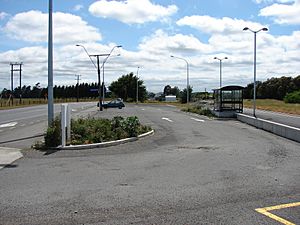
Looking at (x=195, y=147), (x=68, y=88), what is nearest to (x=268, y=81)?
(x=68, y=88)

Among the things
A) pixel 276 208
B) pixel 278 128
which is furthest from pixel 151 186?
pixel 278 128

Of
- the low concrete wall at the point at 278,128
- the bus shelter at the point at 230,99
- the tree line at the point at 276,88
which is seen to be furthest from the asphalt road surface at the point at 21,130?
the tree line at the point at 276,88

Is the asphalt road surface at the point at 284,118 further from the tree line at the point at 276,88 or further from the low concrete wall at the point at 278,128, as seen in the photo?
the tree line at the point at 276,88

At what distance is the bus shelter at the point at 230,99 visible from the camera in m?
33.0

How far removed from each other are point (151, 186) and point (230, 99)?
86.8ft

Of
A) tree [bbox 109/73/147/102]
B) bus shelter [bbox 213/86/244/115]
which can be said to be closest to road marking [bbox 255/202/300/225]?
bus shelter [bbox 213/86/244/115]

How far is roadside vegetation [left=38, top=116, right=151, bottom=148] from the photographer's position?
13.8 meters

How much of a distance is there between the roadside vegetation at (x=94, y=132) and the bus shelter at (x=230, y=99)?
638 inches

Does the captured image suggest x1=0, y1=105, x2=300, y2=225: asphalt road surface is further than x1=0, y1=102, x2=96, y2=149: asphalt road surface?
No

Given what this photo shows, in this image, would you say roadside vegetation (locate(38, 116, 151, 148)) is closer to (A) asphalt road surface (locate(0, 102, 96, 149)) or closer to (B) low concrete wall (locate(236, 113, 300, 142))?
(A) asphalt road surface (locate(0, 102, 96, 149))

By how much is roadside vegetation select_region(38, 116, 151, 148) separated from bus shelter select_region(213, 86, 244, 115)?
1622 centimetres

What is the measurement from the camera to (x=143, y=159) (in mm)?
11461

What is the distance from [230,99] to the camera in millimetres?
33438

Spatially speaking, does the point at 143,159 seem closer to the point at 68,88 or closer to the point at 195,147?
the point at 195,147
